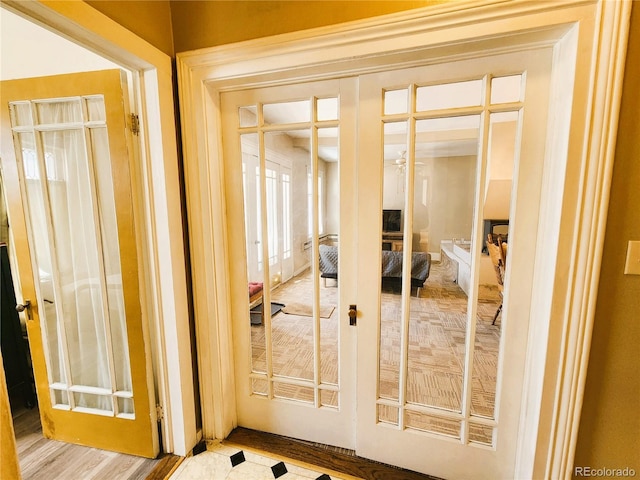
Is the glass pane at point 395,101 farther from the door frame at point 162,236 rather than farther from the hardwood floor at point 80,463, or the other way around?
the hardwood floor at point 80,463

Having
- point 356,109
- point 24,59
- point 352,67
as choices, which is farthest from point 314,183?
point 24,59

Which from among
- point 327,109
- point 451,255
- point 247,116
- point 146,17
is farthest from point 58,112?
point 451,255

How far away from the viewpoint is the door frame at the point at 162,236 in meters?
1.25

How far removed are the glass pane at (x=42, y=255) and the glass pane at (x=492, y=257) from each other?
2305mm

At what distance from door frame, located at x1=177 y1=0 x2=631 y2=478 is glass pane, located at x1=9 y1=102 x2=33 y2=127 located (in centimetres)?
85

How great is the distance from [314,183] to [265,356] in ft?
3.59

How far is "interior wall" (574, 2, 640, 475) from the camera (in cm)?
97

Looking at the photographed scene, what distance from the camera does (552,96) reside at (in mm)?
1090

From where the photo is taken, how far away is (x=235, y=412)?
5.71 ft

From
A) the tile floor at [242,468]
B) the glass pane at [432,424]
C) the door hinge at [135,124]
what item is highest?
the door hinge at [135,124]

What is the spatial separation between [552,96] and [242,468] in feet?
7.57

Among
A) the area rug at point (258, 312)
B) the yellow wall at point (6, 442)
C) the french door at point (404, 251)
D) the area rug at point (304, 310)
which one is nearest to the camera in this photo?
the yellow wall at point (6, 442)

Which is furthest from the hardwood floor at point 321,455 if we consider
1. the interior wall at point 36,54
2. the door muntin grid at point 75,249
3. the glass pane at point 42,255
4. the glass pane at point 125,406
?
the interior wall at point 36,54

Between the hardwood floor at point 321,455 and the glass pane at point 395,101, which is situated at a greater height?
the glass pane at point 395,101
